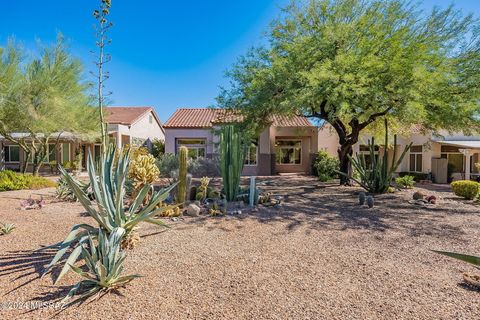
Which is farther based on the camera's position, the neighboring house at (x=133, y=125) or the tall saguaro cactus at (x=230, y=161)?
the neighboring house at (x=133, y=125)

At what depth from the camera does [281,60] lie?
38.9 ft

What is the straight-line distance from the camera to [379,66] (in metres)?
10.6

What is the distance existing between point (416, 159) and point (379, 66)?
1546 cm

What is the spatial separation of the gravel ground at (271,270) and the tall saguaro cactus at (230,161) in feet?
6.21

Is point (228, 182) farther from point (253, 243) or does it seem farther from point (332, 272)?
point (332, 272)

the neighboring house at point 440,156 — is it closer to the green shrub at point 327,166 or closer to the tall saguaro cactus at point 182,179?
the green shrub at point 327,166

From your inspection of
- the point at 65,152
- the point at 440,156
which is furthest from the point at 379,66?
the point at 65,152

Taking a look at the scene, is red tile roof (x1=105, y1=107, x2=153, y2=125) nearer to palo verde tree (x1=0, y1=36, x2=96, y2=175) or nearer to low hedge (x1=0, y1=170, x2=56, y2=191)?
palo verde tree (x1=0, y1=36, x2=96, y2=175)

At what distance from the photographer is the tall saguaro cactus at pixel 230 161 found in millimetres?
9758

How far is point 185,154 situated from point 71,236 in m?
4.93

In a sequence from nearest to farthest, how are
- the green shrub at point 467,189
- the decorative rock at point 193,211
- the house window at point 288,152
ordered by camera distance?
the decorative rock at point 193,211
the green shrub at point 467,189
the house window at point 288,152

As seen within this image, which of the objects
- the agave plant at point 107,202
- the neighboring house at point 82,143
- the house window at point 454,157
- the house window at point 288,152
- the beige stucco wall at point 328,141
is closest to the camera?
the agave plant at point 107,202

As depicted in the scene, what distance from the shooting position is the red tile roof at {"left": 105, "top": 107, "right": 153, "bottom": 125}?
26.4 meters

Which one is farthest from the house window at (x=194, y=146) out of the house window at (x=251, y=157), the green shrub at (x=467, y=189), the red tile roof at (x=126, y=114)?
the green shrub at (x=467, y=189)
